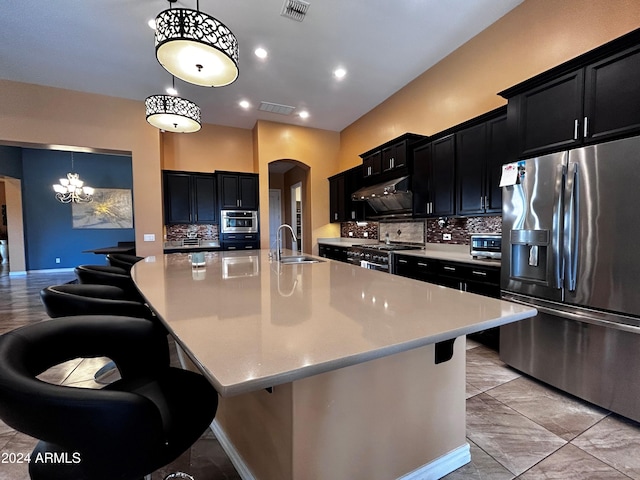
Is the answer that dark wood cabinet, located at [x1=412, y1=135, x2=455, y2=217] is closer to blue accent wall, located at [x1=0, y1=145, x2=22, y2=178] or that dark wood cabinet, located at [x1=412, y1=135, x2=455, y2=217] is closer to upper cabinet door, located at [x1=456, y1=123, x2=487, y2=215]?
upper cabinet door, located at [x1=456, y1=123, x2=487, y2=215]

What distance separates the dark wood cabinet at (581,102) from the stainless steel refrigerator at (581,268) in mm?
136

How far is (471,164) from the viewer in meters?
3.26

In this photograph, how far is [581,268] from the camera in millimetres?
1935

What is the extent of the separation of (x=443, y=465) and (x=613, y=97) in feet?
7.96

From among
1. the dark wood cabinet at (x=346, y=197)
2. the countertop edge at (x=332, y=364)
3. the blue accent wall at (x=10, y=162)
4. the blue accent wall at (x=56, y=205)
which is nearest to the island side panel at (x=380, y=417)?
the countertop edge at (x=332, y=364)

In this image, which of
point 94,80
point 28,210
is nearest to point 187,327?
point 94,80

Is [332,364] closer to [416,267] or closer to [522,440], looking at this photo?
[522,440]

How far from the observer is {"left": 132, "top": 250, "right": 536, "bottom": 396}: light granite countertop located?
697 mm

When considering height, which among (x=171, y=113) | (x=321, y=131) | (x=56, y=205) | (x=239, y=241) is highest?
(x=321, y=131)

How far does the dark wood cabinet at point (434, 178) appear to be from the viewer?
3529mm

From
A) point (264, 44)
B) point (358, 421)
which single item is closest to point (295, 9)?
point (264, 44)

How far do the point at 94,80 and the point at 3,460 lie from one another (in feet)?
15.6

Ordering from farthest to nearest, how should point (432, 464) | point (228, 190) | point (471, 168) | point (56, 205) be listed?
1. point (56, 205)
2. point (228, 190)
3. point (471, 168)
4. point (432, 464)

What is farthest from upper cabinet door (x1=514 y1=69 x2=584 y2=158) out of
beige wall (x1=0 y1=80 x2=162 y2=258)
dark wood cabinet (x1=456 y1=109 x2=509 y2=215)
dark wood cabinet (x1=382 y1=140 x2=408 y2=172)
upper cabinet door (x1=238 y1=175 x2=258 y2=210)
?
beige wall (x1=0 y1=80 x2=162 y2=258)
